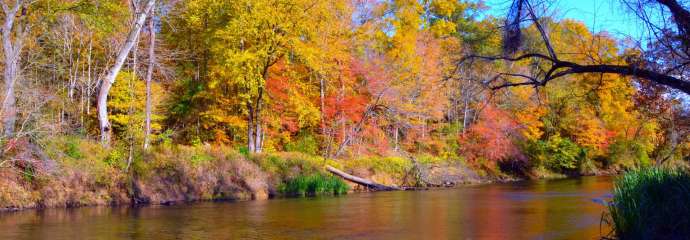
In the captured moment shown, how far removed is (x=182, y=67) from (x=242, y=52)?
730 cm

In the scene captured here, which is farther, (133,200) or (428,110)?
(428,110)

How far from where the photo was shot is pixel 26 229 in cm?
1620

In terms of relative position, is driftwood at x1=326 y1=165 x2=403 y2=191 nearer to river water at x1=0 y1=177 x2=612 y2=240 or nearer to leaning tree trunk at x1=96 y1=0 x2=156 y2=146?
river water at x1=0 y1=177 x2=612 y2=240

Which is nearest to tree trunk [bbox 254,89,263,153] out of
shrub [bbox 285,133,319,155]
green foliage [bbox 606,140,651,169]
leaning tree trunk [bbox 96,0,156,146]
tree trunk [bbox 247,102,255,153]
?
tree trunk [bbox 247,102,255,153]

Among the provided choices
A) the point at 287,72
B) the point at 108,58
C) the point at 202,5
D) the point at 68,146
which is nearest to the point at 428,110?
the point at 287,72

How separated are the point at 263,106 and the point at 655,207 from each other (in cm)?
2427

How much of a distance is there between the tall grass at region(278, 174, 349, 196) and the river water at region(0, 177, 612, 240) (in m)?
2.40

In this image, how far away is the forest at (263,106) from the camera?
22.1 m

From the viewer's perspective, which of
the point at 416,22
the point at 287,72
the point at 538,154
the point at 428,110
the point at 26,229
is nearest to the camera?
the point at 26,229

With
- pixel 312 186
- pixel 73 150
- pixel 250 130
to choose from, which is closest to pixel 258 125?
pixel 250 130

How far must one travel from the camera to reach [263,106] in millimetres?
34094

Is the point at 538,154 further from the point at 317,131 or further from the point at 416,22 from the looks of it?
the point at 317,131

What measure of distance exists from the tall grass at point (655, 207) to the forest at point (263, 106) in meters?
1.92

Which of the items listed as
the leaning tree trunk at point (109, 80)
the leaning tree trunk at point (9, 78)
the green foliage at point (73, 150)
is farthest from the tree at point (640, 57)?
the leaning tree trunk at point (109, 80)
